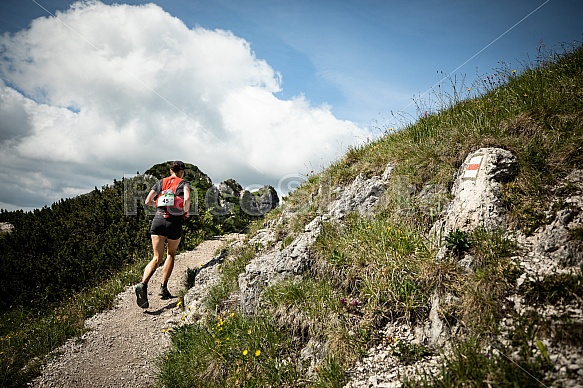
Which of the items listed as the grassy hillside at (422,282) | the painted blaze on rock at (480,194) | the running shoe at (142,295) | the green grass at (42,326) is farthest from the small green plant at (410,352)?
the green grass at (42,326)

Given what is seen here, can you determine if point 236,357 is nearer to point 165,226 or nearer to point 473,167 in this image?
point 165,226

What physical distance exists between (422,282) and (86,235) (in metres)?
12.0

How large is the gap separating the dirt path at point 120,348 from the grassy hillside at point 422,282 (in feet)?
2.40

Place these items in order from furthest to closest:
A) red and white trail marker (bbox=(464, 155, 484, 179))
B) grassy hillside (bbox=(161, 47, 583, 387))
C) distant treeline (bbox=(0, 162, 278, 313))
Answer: distant treeline (bbox=(0, 162, 278, 313)) < red and white trail marker (bbox=(464, 155, 484, 179)) < grassy hillside (bbox=(161, 47, 583, 387))

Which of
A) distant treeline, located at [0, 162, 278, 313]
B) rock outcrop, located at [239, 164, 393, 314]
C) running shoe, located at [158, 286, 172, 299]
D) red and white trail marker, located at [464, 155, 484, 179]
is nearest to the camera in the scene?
red and white trail marker, located at [464, 155, 484, 179]

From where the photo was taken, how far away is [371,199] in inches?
245

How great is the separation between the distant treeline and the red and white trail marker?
9.37 meters

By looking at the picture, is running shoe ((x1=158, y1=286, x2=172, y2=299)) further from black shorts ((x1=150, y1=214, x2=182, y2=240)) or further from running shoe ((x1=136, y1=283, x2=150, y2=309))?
black shorts ((x1=150, y1=214, x2=182, y2=240))

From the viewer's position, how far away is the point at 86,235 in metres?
11.8

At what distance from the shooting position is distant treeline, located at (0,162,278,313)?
10195mm

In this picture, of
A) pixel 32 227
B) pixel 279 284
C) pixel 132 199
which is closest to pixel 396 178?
pixel 279 284

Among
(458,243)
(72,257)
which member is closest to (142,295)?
(72,257)

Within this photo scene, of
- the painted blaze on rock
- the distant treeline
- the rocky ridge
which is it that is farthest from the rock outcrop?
the distant treeline

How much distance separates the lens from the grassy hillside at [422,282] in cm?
312
